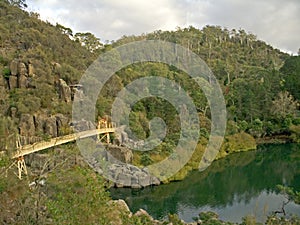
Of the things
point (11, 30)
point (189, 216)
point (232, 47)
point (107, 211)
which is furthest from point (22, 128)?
point (232, 47)

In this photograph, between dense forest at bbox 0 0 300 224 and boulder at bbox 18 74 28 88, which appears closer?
dense forest at bbox 0 0 300 224

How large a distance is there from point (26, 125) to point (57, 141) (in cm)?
211

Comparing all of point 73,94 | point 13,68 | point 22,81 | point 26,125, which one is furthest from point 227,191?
point 13,68

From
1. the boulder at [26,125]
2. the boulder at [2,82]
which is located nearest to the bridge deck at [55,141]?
the boulder at [26,125]

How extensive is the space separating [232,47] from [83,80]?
2206cm

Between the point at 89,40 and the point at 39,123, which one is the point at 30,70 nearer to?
the point at 39,123

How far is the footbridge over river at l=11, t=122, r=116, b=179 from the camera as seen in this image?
379 inches

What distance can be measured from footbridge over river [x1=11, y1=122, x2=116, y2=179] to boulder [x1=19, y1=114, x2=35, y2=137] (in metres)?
1.21

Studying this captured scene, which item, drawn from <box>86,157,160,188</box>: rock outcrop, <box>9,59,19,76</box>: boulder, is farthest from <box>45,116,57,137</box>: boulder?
<box>9,59,19,76</box>: boulder

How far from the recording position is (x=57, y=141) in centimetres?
1185

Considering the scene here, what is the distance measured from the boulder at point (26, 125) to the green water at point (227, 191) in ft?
12.0

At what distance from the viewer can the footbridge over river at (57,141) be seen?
9.62 m

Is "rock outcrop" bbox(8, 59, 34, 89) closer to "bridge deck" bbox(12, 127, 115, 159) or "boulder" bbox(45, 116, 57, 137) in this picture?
"boulder" bbox(45, 116, 57, 137)

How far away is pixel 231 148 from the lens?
1873cm
